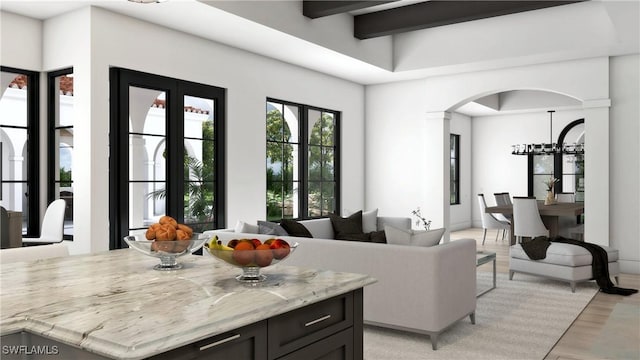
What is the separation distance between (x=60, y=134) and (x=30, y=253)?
3.56m

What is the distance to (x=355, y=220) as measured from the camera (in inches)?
248

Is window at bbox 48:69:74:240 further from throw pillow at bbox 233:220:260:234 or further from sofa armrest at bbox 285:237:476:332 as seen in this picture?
sofa armrest at bbox 285:237:476:332

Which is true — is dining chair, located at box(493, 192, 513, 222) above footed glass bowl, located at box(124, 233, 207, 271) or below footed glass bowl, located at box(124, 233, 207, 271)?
below

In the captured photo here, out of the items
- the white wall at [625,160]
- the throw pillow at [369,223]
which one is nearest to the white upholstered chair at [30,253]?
the throw pillow at [369,223]

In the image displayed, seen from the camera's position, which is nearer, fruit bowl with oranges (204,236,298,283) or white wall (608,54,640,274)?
fruit bowl with oranges (204,236,298,283)

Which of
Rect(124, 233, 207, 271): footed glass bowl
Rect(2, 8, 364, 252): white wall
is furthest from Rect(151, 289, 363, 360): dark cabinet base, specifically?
Rect(2, 8, 364, 252): white wall

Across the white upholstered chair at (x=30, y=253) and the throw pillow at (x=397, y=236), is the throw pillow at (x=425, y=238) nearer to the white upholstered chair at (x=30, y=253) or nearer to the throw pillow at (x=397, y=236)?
the throw pillow at (x=397, y=236)

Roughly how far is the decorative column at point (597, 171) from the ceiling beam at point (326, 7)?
3520mm

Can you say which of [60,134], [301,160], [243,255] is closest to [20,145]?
[60,134]

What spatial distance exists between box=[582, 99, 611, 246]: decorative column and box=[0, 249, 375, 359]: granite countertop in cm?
607

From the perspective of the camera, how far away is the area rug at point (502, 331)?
3631mm

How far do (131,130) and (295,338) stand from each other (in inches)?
172

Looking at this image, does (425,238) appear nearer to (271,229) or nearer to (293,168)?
(271,229)

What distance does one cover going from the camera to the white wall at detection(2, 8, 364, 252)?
16.5ft
